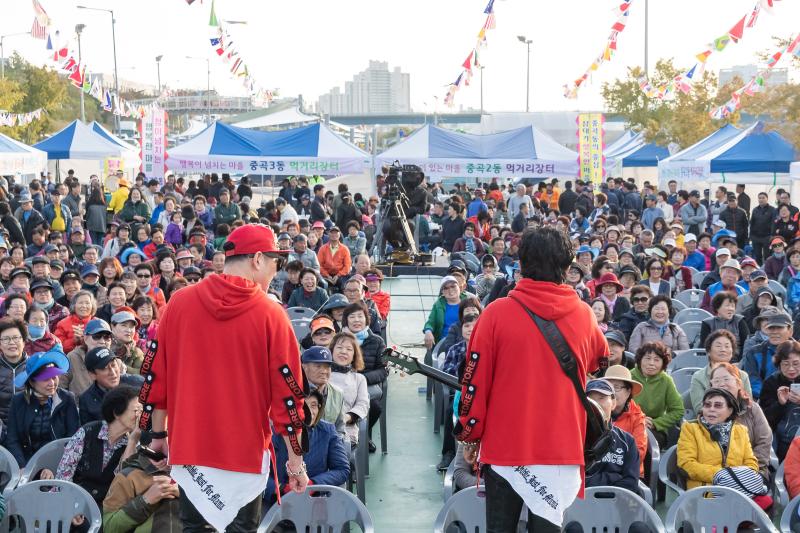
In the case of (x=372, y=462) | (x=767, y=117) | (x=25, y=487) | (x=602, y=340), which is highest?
(x=767, y=117)

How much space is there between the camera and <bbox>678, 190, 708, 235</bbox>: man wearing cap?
19375 millimetres

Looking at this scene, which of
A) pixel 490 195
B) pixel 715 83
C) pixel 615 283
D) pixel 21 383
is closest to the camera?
pixel 21 383

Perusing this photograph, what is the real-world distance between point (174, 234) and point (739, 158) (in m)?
11.1

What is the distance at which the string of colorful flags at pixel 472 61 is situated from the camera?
19.1m

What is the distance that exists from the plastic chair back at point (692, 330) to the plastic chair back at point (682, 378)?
1841mm

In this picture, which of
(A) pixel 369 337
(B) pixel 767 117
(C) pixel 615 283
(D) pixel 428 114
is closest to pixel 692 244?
(C) pixel 615 283

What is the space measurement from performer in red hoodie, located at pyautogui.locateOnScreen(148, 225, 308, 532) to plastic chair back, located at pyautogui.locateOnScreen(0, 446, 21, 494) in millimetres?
2130

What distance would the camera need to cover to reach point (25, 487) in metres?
4.97

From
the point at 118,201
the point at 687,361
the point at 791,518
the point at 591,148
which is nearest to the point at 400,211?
the point at 118,201

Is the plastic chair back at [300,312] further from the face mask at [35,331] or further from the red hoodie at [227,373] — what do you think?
the red hoodie at [227,373]

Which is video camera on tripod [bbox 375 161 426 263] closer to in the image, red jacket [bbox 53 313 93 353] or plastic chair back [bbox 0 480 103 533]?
red jacket [bbox 53 313 93 353]

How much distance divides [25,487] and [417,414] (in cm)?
453

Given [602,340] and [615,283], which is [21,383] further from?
[615,283]

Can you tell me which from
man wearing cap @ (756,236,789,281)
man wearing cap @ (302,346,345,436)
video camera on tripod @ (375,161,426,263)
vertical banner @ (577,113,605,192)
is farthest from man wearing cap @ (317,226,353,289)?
vertical banner @ (577,113,605,192)
